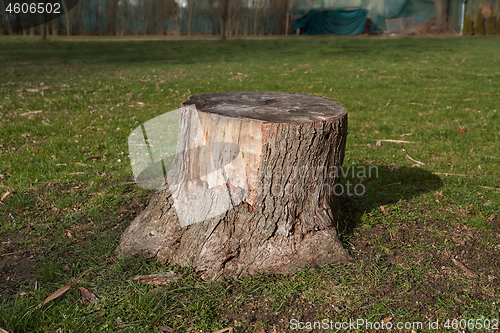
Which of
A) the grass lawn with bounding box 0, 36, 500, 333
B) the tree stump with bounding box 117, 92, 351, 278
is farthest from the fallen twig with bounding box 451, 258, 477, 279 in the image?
the tree stump with bounding box 117, 92, 351, 278

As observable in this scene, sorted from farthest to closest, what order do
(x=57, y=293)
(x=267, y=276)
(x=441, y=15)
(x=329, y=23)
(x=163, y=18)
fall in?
(x=329, y=23), (x=441, y=15), (x=163, y=18), (x=267, y=276), (x=57, y=293)

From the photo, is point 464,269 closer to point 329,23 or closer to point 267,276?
point 267,276

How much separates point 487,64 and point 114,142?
14808 mm

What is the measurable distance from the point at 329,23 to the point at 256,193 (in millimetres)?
38637

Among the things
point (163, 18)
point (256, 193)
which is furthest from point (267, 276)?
point (163, 18)

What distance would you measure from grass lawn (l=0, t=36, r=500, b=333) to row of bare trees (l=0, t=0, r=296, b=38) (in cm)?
2315

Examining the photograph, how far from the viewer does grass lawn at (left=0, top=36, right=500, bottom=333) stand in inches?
110

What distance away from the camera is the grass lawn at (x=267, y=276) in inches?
110

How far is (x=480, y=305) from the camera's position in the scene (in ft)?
9.27

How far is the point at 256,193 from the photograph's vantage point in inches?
126

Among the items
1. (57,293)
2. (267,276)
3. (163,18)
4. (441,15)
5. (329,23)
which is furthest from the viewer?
(329,23)

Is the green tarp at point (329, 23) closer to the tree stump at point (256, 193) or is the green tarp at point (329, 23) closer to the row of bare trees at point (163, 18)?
the row of bare trees at point (163, 18)

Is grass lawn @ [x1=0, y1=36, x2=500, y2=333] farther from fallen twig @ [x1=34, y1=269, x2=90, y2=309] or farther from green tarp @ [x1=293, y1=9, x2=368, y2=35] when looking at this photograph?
green tarp @ [x1=293, y1=9, x2=368, y2=35]

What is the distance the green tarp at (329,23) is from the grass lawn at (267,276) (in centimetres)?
3011
